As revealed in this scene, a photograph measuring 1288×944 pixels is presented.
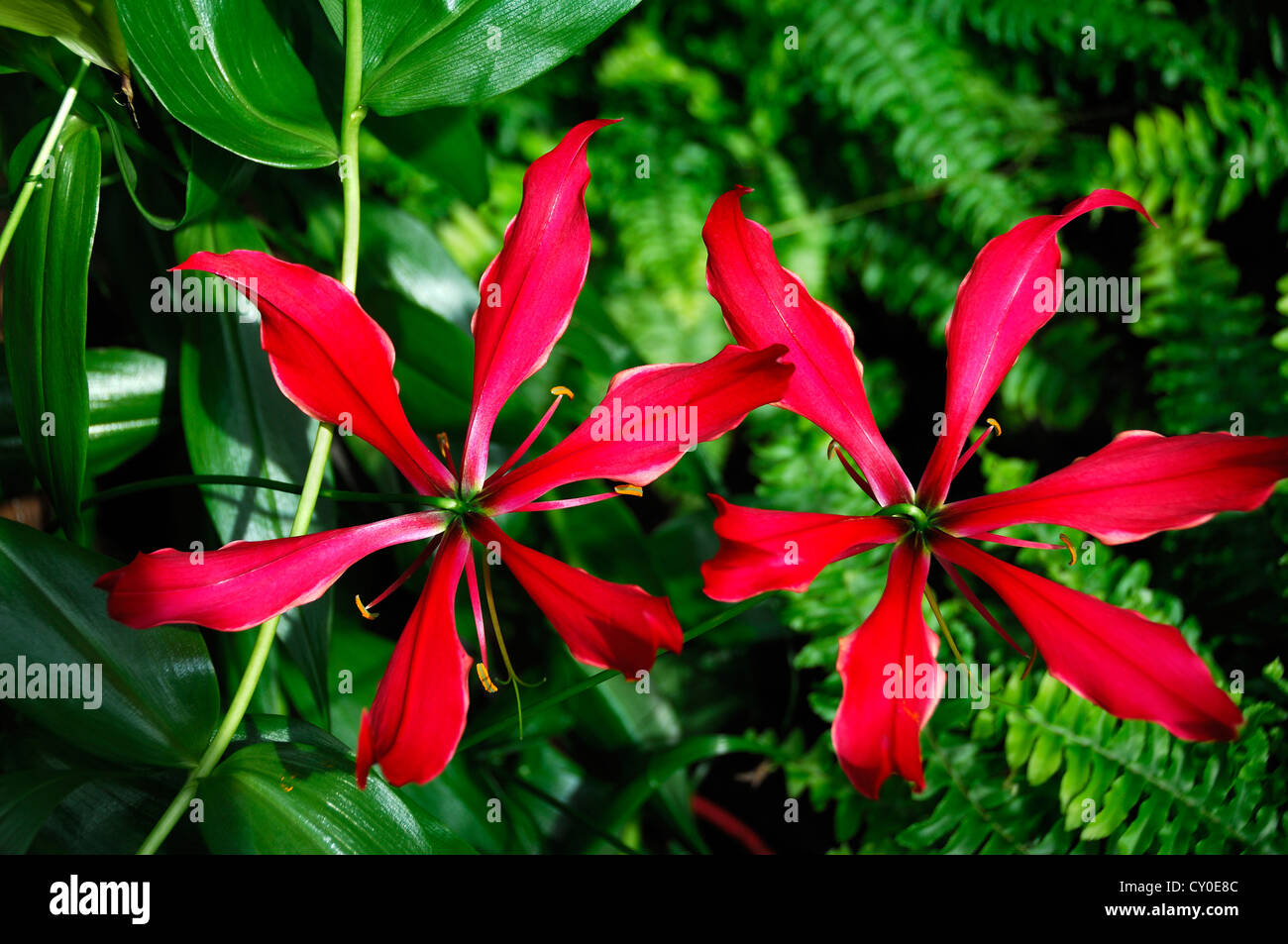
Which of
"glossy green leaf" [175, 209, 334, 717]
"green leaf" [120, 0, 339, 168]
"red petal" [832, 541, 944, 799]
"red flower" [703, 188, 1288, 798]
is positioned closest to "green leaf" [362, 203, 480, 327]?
"glossy green leaf" [175, 209, 334, 717]

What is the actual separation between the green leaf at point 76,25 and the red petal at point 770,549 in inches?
24.1

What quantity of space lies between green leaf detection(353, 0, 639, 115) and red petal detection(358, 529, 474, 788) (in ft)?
1.27

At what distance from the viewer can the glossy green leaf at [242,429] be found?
799 mm

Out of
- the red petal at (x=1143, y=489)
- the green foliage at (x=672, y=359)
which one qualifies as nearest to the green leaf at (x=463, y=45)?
the green foliage at (x=672, y=359)

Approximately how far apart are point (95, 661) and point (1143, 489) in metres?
0.75

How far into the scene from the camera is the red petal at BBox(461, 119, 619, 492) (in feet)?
1.97

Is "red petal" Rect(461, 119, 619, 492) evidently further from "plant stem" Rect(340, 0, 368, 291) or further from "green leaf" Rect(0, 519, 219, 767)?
"green leaf" Rect(0, 519, 219, 767)

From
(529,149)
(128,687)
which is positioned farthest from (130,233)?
(529,149)

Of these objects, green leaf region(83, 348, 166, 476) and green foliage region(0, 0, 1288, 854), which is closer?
green foliage region(0, 0, 1288, 854)

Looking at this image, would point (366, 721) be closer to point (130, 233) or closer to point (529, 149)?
A: point (130, 233)

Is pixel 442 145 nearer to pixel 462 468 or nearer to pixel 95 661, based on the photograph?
pixel 462 468

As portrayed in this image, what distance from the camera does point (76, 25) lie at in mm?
681
